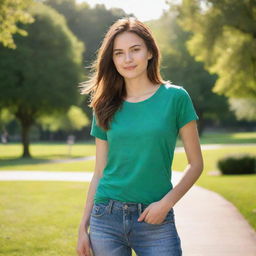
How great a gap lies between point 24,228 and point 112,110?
6255mm

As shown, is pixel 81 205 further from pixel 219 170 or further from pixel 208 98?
pixel 208 98

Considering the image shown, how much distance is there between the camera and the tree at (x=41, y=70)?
30.0 meters

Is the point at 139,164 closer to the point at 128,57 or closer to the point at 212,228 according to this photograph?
the point at 128,57

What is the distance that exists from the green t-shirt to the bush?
1623cm

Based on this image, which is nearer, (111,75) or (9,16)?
(111,75)

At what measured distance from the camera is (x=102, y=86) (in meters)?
3.20

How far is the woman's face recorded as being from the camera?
297 centimetres

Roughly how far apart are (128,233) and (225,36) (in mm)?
19649

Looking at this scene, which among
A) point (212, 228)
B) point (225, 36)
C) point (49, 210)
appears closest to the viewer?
point (212, 228)

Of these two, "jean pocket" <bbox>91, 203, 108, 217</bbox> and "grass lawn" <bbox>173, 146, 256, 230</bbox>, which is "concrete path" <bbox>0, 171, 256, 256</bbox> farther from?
"jean pocket" <bbox>91, 203, 108, 217</bbox>

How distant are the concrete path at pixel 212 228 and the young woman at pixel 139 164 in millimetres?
3685

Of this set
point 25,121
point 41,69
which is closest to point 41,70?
point 41,69

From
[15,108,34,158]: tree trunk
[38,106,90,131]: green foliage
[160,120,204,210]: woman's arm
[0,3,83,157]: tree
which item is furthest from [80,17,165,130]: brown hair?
[38,106,90,131]: green foliage

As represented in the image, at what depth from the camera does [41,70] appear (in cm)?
3084
